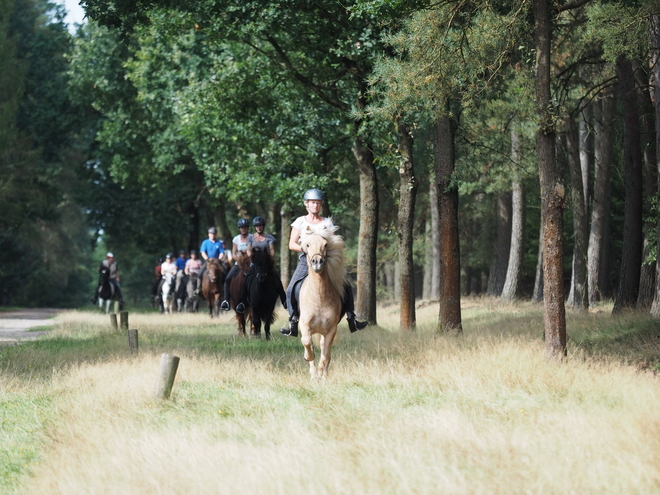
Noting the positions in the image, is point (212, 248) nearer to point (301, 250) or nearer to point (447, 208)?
point (447, 208)

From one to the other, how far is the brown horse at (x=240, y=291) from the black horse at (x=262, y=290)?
200mm

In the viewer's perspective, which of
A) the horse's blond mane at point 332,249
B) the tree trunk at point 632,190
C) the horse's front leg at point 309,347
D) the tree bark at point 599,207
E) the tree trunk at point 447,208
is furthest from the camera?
the tree bark at point 599,207

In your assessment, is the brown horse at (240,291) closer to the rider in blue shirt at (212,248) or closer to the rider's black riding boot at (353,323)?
the rider in blue shirt at (212,248)

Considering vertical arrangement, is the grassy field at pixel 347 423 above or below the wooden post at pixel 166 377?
below

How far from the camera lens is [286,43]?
23656mm

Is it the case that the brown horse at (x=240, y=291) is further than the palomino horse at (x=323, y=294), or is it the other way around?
the brown horse at (x=240, y=291)

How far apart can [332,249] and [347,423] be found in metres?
3.52

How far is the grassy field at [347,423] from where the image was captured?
7.62 m

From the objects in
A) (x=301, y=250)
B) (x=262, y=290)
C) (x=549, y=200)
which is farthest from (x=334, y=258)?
(x=262, y=290)

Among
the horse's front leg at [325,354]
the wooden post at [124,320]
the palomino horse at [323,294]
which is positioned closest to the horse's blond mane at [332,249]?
the palomino horse at [323,294]

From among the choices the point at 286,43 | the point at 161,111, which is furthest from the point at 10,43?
the point at 286,43

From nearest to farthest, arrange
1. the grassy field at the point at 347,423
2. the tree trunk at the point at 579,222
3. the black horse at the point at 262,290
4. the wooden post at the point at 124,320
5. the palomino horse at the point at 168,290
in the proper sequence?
the grassy field at the point at 347,423
the black horse at the point at 262,290
the wooden post at the point at 124,320
the tree trunk at the point at 579,222
the palomino horse at the point at 168,290

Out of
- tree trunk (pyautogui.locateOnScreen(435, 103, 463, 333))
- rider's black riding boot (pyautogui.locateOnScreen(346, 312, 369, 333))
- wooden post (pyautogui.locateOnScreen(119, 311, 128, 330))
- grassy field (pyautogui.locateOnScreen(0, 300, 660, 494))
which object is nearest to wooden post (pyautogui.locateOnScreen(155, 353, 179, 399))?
grassy field (pyautogui.locateOnScreen(0, 300, 660, 494))

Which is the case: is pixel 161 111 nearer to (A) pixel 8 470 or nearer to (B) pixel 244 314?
(B) pixel 244 314
